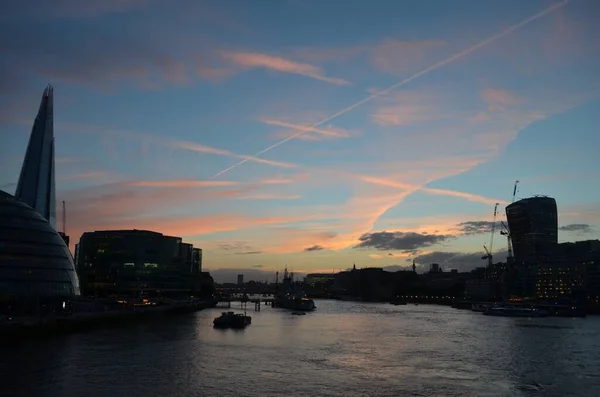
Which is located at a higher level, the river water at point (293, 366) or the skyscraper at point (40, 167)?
the skyscraper at point (40, 167)

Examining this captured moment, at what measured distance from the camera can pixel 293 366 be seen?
5966 centimetres

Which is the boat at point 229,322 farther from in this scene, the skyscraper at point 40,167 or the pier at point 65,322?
the skyscraper at point 40,167

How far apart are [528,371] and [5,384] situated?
51.7 meters

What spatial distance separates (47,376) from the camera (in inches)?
1938

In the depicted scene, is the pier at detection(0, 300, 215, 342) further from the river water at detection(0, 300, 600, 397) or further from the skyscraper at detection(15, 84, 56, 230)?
the skyscraper at detection(15, 84, 56, 230)

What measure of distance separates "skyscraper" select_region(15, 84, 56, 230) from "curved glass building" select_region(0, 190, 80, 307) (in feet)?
206

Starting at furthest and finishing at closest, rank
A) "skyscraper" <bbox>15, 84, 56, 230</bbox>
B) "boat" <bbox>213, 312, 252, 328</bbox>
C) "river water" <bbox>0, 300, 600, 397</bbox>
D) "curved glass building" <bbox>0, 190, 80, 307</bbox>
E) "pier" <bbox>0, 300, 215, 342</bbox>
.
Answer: "skyscraper" <bbox>15, 84, 56, 230</bbox>, "boat" <bbox>213, 312, 252, 328</bbox>, "curved glass building" <bbox>0, 190, 80, 307</bbox>, "pier" <bbox>0, 300, 215, 342</bbox>, "river water" <bbox>0, 300, 600, 397</bbox>

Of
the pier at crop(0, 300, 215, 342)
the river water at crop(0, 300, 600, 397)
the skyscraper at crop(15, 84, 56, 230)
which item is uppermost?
the skyscraper at crop(15, 84, 56, 230)

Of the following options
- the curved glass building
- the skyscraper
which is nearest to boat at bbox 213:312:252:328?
the curved glass building

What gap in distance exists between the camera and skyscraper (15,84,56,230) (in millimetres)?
160625

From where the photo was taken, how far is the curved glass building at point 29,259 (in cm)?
9219

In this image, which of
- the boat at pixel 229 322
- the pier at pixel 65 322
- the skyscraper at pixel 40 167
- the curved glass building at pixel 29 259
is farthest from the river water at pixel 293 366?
the skyscraper at pixel 40 167

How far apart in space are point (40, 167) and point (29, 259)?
75.6 m

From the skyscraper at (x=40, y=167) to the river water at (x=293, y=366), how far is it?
8470 centimetres
